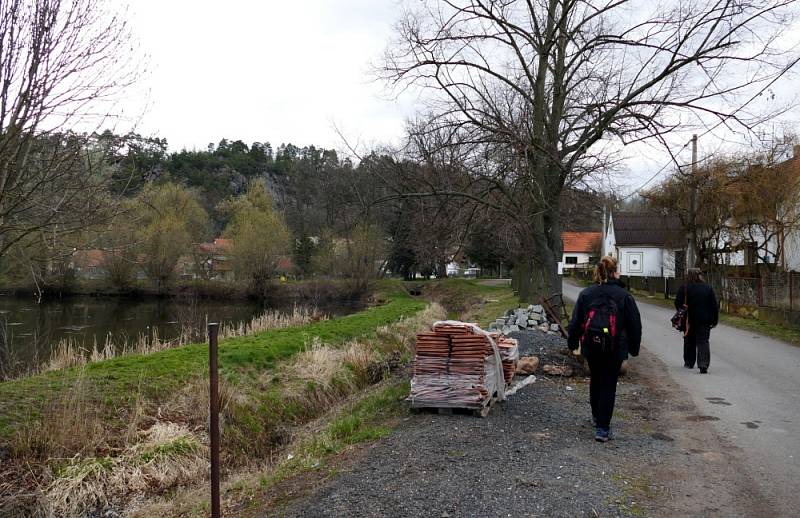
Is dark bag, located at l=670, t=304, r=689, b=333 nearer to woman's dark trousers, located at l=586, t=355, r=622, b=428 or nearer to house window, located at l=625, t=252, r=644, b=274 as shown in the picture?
woman's dark trousers, located at l=586, t=355, r=622, b=428

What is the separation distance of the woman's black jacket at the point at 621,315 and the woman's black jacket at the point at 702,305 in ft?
15.2

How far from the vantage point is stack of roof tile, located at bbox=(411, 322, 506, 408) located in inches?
309

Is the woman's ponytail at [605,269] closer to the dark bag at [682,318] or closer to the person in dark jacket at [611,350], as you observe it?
the person in dark jacket at [611,350]

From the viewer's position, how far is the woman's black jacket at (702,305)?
422 inches

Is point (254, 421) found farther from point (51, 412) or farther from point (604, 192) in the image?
point (604, 192)

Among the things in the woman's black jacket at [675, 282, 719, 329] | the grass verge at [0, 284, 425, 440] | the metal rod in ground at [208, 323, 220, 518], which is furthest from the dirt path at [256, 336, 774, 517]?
the grass verge at [0, 284, 425, 440]

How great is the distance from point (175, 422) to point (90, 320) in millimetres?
23731

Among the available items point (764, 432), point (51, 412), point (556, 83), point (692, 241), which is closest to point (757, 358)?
point (764, 432)

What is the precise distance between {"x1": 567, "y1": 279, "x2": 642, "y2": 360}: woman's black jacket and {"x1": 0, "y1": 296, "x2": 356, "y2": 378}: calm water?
39.5 feet

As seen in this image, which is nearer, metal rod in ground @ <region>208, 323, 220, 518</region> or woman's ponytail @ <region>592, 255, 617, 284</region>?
metal rod in ground @ <region>208, 323, 220, 518</region>

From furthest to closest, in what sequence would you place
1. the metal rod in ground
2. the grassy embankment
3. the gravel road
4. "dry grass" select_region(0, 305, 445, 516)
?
the grassy embankment → "dry grass" select_region(0, 305, 445, 516) → the gravel road → the metal rod in ground

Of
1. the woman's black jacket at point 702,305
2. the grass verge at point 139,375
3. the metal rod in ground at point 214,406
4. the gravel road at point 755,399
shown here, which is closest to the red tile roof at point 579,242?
the gravel road at point 755,399

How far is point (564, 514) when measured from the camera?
470 cm

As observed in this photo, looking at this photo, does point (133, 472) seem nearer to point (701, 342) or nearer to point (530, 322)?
point (701, 342)
